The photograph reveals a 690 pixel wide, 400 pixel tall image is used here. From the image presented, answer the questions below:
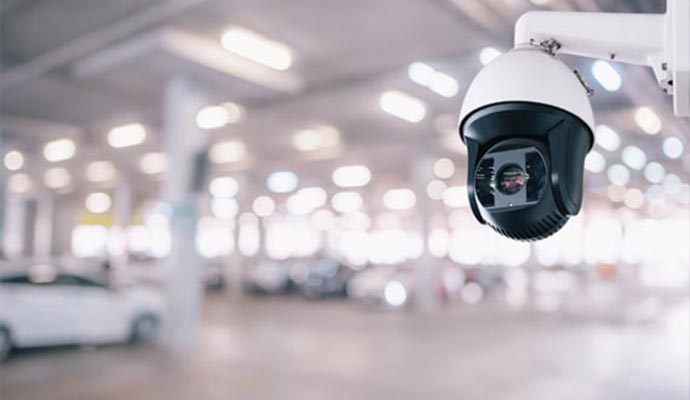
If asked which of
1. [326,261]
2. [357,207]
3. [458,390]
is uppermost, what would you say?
A: [357,207]

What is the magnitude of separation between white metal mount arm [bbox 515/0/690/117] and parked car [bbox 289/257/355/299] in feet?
54.9

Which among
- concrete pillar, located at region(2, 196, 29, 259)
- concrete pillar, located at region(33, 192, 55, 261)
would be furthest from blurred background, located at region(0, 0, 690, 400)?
concrete pillar, located at region(2, 196, 29, 259)

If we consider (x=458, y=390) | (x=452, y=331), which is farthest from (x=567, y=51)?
(x=452, y=331)

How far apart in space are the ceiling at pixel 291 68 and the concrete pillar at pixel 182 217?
441 millimetres

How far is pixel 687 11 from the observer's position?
103cm

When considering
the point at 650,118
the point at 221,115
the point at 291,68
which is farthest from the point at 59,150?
the point at 650,118

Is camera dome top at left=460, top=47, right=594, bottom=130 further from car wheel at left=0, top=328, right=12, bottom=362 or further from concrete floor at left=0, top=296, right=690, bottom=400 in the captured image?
car wheel at left=0, top=328, right=12, bottom=362

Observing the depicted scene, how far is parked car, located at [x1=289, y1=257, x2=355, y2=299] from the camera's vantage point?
699 inches

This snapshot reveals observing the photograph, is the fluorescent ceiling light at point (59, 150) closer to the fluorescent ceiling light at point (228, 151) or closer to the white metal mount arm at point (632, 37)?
the fluorescent ceiling light at point (228, 151)

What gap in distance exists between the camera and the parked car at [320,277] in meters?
17.8

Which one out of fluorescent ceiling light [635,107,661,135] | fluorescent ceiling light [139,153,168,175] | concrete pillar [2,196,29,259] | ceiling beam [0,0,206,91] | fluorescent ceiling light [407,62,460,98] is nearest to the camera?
fluorescent ceiling light [635,107,661,135]

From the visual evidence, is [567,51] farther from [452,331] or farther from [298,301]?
[298,301]

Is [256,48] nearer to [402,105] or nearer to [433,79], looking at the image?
[433,79]

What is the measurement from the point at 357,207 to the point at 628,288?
11.4m
